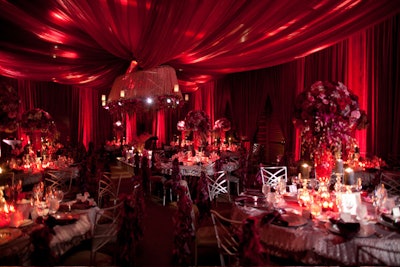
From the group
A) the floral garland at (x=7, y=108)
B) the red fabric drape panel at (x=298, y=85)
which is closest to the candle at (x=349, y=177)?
the floral garland at (x=7, y=108)

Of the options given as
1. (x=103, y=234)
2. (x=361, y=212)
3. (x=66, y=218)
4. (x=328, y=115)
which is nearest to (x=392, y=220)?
(x=361, y=212)

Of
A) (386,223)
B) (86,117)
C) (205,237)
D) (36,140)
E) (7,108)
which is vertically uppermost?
(86,117)

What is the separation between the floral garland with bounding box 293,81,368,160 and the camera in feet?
9.50

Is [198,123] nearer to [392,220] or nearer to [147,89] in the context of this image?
[147,89]

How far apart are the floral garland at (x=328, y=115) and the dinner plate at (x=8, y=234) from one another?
2.87m

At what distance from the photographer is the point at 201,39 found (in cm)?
418

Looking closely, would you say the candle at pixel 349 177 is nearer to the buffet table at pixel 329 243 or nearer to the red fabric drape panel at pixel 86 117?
the buffet table at pixel 329 243

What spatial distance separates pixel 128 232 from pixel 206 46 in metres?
3.15

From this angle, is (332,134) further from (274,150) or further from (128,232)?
(274,150)

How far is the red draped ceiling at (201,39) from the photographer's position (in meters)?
3.39

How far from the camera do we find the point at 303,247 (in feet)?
7.43

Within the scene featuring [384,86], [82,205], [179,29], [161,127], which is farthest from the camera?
[161,127]

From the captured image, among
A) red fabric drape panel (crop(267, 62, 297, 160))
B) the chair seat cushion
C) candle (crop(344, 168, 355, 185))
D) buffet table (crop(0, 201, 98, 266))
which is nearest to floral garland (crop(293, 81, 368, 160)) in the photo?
candle (crop(344, 168, 355, 185))

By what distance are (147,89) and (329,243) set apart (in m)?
4.56
